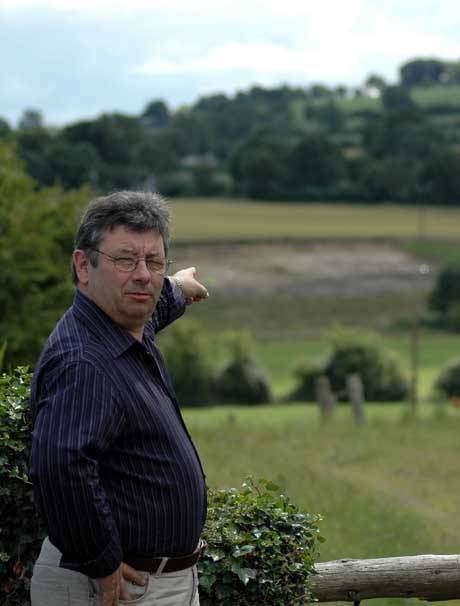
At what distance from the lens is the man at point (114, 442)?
360cm

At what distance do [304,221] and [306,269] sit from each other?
15824 millimetres

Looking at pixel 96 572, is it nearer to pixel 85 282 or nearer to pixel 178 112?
pixel 85 282

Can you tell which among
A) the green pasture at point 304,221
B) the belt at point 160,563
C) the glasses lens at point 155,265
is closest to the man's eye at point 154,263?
the glasses lens at point 155,265

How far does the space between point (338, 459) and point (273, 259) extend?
7570cm

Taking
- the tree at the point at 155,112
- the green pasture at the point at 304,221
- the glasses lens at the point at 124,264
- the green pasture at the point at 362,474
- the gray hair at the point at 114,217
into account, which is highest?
the gray hair at the point at 114,217

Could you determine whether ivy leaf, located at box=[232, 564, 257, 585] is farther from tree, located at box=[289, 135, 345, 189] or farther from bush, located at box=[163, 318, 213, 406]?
tree, located at box=[289, 135, 345, 189]

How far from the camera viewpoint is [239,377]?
2153 inches

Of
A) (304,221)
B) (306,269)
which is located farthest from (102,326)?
(304,221)

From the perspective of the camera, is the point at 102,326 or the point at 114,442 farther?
the point at 102,326

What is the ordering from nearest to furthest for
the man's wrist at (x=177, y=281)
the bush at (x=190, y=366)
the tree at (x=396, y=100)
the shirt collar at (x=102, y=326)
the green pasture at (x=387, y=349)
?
the shirt collar at (x=102, y=326), the man's wrist at (x=177, y=281), the bush at (x=190, y=366), the green pasture at (x=387, y=349), the tree at (x=396, y=100)

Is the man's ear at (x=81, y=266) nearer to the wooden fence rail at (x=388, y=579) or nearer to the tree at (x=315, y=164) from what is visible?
the wooden fence rail at (x=388, y=579)

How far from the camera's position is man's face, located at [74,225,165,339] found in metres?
3.84

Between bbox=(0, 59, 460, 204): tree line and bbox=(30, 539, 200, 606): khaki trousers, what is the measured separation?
8935cm

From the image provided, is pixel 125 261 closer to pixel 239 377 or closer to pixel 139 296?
pixel 139 296
